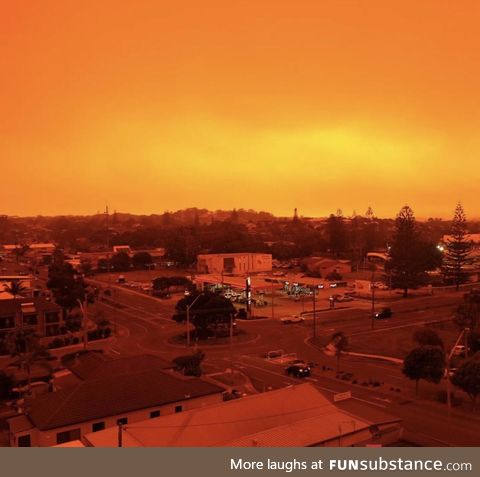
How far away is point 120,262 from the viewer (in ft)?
210

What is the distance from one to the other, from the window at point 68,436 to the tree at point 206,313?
14.8 meters

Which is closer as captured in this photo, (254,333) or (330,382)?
(330,382)

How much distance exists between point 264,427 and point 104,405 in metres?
4.90

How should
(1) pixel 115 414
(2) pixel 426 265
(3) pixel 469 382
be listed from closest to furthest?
(1) pixel 115 414 → (3) pixel 469 382 → (2) pixel 426 265

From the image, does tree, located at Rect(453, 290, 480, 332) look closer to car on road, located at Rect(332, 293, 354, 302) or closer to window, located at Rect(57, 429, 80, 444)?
car on road, located at Rect(332, 293, 354, 302)

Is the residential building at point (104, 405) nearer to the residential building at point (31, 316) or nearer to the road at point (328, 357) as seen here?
the road at point (328, 357)

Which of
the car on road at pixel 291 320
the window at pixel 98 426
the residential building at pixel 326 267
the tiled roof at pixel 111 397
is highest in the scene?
the residential building at pixel 326 267

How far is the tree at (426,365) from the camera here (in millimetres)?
17453

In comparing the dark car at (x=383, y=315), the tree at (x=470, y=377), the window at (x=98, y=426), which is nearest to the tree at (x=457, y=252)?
the dark car at (x=383, y=315)

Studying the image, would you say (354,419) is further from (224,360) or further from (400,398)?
(224,360)

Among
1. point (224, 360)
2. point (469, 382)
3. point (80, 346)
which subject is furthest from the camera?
point (80, 346)

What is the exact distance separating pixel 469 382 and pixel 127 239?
81.5 metres

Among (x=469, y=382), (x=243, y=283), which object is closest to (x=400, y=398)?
(x=469, y=382)

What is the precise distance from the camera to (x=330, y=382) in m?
19.5
